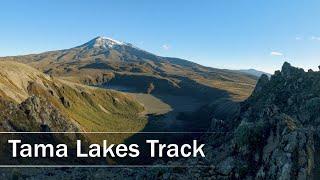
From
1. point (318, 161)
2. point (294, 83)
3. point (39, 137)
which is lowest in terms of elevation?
point (39, 137)

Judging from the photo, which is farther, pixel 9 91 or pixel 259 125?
pixel 9 91

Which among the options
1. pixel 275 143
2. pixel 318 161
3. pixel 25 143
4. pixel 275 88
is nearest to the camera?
pixel 318 161

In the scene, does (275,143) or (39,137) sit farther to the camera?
(39,137)

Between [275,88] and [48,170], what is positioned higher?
[275,88]

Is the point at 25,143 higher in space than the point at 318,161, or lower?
lower

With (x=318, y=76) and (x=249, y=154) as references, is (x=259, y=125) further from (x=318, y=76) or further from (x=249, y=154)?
(x=318, y=76)

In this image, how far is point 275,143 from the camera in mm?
51594

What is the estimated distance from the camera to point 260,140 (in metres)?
53.4

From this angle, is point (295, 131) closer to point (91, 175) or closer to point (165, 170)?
point (165, 170)

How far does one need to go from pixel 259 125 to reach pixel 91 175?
20.3 m

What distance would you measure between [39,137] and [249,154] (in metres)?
77.4

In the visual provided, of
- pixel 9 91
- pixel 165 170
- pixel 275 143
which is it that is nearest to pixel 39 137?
pixel 9 91

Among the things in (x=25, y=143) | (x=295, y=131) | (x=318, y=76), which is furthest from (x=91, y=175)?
(x=25, y=143)

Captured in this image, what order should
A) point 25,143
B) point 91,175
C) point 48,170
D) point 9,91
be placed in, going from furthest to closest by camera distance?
point 9,91 → point 25,143 → point 48,170 → point 91,175
